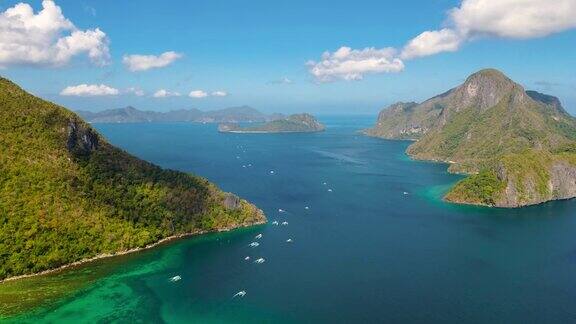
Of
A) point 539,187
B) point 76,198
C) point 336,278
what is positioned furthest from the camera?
point 539,187

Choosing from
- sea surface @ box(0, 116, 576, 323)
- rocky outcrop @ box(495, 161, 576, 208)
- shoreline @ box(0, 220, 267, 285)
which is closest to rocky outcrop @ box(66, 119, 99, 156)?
shoreline @ box(0, 220, 267, 285)

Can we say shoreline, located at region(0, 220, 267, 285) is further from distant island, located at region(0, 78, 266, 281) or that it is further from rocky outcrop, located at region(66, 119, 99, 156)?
rocky outcrop, located at region(66, 119, 99, 156)

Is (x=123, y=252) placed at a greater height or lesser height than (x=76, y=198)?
lesser

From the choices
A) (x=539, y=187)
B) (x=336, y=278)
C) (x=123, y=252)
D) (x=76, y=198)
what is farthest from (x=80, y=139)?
(x=539, y=187)

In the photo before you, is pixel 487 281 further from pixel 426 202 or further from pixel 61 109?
pixel 61 109

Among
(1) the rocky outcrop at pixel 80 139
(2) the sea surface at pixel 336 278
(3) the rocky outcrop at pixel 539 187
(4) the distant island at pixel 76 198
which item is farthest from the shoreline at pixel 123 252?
(3) the rocky outcrop at pixel 539 187

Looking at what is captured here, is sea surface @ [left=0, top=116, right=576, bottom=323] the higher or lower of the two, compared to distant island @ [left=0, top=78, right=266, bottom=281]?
lower

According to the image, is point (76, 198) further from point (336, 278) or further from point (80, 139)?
point (336, 278)

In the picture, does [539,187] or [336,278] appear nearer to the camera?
[336,278]

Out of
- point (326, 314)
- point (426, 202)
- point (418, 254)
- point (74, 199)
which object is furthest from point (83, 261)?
point (426, 202)
